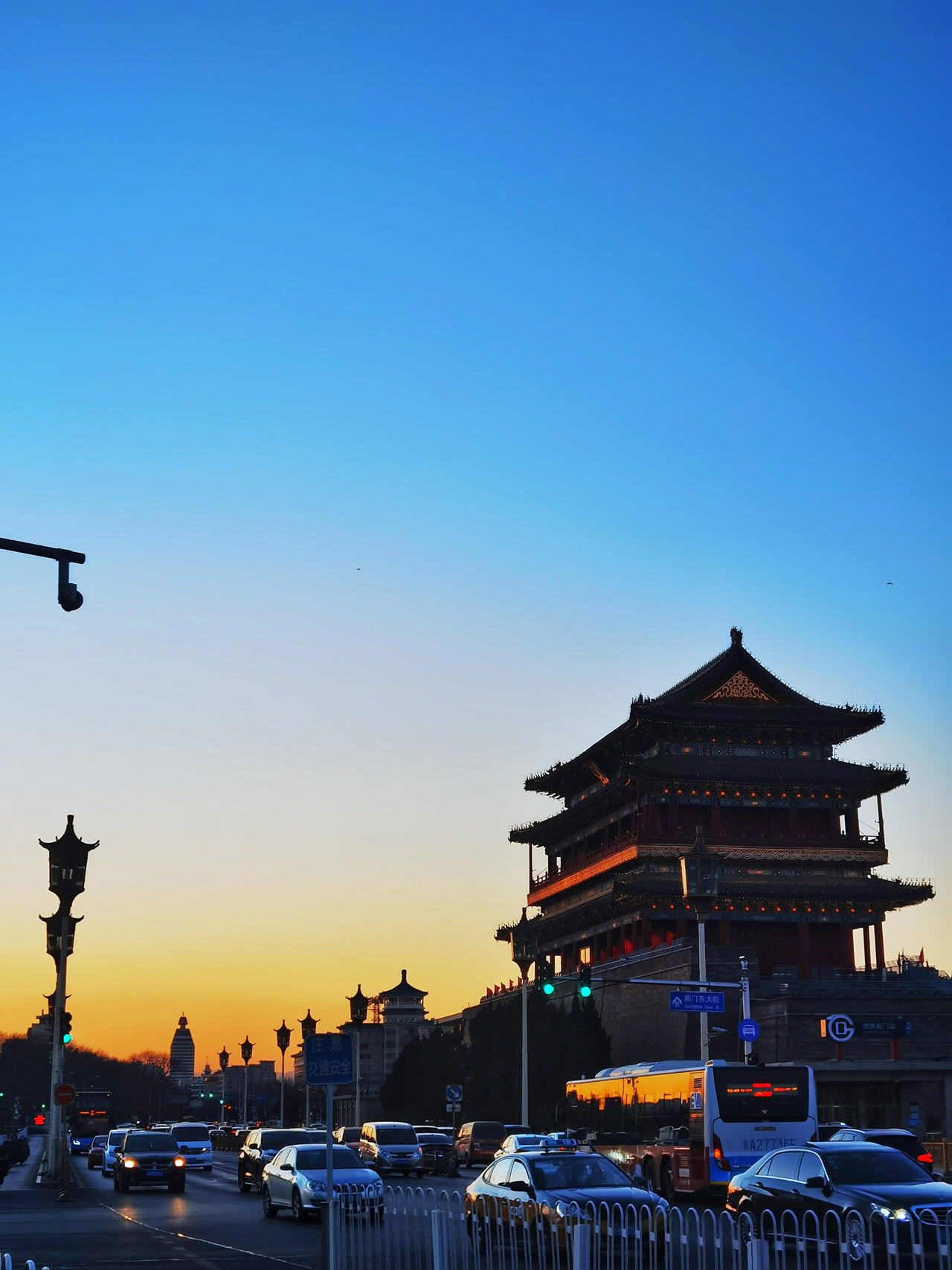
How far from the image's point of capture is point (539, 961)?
9775 centimetres

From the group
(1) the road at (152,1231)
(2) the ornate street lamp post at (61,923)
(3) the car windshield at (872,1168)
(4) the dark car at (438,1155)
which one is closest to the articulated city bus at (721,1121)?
(1) the road at (152,1231)

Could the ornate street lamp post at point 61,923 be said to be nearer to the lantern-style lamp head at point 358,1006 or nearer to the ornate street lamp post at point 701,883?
the lantern-style lamp head at point 358,1006

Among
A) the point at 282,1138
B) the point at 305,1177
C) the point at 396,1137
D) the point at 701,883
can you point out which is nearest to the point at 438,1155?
the point at 396,1137

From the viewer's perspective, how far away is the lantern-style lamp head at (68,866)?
53.9 m

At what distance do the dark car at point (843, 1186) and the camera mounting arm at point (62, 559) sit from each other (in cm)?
1089

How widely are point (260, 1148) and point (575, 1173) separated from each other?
75.2ft

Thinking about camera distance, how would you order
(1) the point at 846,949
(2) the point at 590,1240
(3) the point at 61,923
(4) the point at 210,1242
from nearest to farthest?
(2) the point at 590,1240
(4) the point at 210,1242
(3) the point at 61,923
(1) the point at 846,949

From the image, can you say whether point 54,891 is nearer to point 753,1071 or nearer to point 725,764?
point 753,1071

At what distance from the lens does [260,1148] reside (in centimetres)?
4038

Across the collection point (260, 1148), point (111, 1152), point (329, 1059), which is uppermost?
point (329, 1059)

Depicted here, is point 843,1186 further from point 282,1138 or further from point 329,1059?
point 282,1138

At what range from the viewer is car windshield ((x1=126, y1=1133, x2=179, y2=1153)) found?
42281 mm

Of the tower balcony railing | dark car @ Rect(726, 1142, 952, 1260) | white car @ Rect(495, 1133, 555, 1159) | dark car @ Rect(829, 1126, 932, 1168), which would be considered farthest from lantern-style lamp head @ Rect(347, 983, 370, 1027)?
dark car @ Rect(726, 1142, 952, 1260)

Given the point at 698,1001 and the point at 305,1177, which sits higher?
the point at 698,1001
